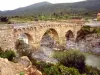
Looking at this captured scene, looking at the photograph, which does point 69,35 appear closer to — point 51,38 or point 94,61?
point 51,38

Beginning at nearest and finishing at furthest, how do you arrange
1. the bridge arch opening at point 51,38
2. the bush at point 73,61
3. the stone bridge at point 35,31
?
the bush at point 73,61, the stone bridge at point 35,31, the bridge arch opening at point 51,38

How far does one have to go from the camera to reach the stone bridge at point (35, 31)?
108 ft

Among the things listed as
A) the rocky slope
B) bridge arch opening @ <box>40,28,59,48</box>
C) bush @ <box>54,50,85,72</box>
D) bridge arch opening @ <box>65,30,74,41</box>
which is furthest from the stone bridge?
the rocky slope

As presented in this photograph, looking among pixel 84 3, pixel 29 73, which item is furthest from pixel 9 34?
pixel 84 3

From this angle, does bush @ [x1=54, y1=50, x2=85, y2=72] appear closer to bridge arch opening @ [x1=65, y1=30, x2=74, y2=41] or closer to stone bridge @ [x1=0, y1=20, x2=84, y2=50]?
stone bridge @ [x1=0, y1=20, x2=84, y2=50]

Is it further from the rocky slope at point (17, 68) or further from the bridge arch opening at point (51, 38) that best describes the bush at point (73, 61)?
the bridge arch opening at point (51, 38)

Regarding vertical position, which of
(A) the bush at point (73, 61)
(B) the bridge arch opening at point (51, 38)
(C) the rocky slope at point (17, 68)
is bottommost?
(B) the bridge arch opening at point (51, 38)

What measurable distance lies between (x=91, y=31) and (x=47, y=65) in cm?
3618

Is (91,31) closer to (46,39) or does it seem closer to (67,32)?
(67,32)

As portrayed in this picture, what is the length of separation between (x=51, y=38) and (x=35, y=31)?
59.0ft

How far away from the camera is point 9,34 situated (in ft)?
112

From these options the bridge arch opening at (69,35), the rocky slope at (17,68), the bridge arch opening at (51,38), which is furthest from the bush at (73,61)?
the bridge arch opening at (69,35)

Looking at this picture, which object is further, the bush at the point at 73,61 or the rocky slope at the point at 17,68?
the bush at the point at 73,61

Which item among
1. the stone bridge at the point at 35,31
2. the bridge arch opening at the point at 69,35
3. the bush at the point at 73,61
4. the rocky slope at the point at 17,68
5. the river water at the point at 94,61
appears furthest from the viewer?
the bridge arch opening at the point at 69,35
